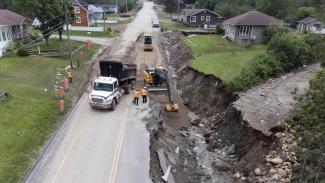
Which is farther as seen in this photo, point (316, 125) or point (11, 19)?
point (11, 19)

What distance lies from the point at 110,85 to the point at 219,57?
1938cm

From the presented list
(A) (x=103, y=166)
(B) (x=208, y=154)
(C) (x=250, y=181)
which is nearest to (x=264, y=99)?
(B) (x=208, y=154)

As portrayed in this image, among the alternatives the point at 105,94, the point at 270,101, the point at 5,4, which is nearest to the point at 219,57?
the point at 270,101

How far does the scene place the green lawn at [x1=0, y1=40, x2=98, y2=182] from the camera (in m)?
19.2

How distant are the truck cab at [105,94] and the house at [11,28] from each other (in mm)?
23021

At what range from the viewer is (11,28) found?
49.6 metres

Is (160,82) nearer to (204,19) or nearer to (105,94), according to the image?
(105,94)

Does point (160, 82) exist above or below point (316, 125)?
below

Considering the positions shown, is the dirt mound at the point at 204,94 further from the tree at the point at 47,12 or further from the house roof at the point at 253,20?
the tree at the point at 47,12

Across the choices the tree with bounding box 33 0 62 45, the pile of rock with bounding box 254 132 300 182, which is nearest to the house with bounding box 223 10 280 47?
the tree with bounding box 33 0 62 45

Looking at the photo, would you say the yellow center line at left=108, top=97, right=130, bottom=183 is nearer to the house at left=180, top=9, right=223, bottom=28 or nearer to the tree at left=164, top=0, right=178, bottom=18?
the house at left=180, top=9, right=223, bottom=28

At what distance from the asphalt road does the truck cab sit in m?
0.68

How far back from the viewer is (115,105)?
28.4 m

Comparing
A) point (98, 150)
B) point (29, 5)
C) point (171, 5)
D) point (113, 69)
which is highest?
point (171, 5)
